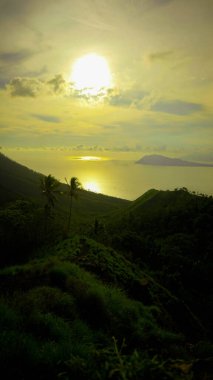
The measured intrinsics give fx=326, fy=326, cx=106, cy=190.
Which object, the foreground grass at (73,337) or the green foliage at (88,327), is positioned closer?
the foreground grass at (73,337)

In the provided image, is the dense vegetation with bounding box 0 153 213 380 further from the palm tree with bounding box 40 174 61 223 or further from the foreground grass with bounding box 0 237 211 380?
the palm tree with bounding box 40 174 61 223

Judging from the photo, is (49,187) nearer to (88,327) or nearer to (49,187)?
(49,187)

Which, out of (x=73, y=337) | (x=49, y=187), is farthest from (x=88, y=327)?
(x=49, y=187)

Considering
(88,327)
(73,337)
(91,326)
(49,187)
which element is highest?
(49,187)

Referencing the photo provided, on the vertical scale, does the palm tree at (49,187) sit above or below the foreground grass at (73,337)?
above

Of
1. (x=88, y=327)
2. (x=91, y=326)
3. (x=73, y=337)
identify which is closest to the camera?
(x=73, y=337)

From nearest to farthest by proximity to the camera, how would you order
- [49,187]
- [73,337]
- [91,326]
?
[73,337], [91,326], [49,187]

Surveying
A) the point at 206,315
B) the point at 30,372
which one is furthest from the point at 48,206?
the point at 30,372

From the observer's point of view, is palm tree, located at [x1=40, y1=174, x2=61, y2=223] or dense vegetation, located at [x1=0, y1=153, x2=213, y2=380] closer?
dense vegetation, located at [x1=0, y1=153, x2=213, y2=380]

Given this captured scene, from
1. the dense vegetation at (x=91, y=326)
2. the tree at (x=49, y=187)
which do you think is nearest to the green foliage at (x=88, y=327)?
the dense vegetation at (x=91, y=326)

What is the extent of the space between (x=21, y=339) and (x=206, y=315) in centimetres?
3956

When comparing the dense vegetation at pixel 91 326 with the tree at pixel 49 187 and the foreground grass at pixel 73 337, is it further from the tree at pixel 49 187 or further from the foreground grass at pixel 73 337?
the tree at pixel 49 187

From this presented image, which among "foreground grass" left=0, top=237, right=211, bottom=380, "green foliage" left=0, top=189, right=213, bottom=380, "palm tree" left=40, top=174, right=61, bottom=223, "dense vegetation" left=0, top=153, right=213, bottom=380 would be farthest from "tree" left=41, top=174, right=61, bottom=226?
"foreground grass" left=0, top=237, right=211, bottom=380

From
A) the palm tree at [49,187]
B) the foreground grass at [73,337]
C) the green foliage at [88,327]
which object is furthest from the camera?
the palm tree at [49,187]
